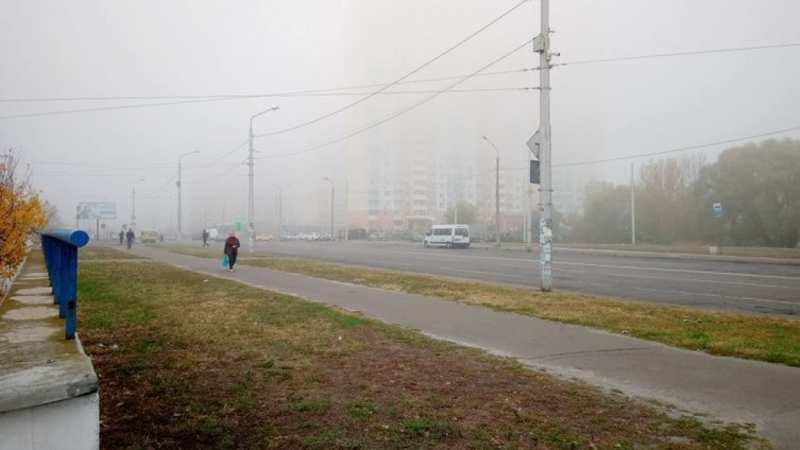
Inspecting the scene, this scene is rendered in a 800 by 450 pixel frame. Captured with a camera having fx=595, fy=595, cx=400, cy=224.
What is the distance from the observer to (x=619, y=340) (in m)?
8.42

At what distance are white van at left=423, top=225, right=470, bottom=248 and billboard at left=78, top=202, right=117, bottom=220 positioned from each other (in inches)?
1982

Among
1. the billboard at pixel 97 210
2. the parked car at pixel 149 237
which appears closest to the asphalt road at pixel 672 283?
the parked car at pixel 149 237

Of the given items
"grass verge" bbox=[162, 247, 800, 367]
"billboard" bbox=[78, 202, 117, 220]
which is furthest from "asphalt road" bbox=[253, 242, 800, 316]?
"billboard" bbox=[78, 202, 117, 220]

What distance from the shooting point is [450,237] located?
51.7 metres

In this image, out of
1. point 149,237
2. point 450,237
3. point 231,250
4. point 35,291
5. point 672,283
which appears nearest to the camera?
point 35,291

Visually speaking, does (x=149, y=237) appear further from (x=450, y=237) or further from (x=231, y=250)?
(x=231, y=250)

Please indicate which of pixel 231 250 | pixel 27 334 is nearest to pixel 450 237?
pixel 231 250

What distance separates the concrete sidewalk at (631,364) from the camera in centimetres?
526

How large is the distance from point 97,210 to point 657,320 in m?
85.8

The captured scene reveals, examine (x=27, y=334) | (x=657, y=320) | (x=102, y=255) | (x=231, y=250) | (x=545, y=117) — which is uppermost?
(x=545, y=117)

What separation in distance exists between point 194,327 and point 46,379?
18.9 feet

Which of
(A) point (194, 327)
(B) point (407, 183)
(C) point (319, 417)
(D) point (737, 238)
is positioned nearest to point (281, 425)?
(C) point (319, 417)

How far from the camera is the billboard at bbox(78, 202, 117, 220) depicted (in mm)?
78500

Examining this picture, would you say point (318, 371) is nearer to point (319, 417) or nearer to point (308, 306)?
point (319, 417)
